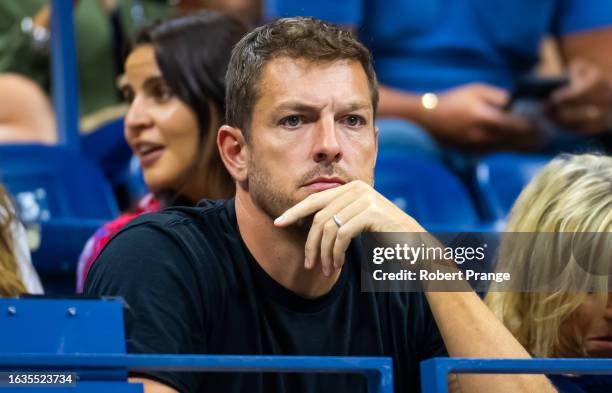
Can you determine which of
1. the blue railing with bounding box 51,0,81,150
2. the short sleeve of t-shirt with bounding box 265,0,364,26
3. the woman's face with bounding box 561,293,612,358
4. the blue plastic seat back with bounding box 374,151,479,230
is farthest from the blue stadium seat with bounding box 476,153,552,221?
the woman's face with bounding box 561,293,612,358

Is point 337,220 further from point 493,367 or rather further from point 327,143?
point 493,367

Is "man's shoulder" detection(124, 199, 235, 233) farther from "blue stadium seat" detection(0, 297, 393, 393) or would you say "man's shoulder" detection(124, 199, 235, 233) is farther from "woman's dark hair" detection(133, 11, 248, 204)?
"woman's dark hair" detection(133, 11, 248, 204)

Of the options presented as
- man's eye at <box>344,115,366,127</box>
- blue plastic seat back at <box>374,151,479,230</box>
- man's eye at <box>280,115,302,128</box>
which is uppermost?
blue plastic seat back at <box>374,151,479,230</box>

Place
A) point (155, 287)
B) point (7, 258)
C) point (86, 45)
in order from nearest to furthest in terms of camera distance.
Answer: point (155, 287), point (7, 258), point (86, 45)

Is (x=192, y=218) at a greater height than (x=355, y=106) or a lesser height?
lesser

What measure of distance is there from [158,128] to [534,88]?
1188mm

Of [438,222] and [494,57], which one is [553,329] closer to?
[438,222]

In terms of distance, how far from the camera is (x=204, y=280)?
171 centimetres

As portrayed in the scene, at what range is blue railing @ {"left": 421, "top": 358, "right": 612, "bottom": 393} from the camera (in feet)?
4.37

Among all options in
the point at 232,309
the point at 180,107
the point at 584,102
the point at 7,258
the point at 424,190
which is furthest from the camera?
the point at 584,102

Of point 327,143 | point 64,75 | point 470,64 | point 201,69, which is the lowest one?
point 327,143

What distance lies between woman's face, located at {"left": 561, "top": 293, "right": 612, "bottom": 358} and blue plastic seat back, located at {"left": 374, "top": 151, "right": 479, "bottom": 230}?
1.17 m

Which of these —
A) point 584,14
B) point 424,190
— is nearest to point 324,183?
point 424,190

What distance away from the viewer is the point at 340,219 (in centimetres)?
167
